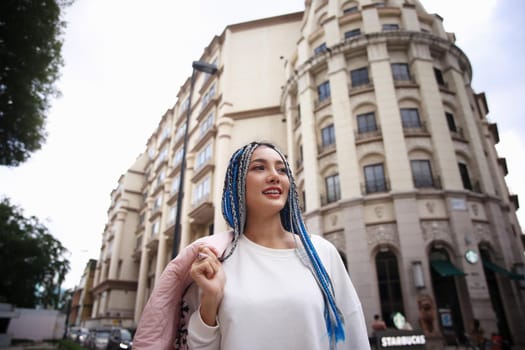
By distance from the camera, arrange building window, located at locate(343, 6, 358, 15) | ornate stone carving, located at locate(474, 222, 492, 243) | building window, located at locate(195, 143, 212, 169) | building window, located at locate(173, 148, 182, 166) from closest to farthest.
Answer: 1. ornate stone carving, located at locate(474, 222, 492, 243)
2. building window, located at locate(343, 6, 358, 15)
3. building window, located at locate(195, 143, 212, 169)
4. building window, located at locate(173, 148, 182, 166)

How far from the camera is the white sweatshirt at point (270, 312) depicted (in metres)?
1.46

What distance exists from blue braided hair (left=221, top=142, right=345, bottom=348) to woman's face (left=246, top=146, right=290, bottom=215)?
0.13 ft

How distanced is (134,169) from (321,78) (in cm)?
3498

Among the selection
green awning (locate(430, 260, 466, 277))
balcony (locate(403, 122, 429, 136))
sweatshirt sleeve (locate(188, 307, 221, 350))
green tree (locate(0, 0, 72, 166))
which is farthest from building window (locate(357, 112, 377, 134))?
sweatshirt sleeve (locate(188, 307, 221, 350))

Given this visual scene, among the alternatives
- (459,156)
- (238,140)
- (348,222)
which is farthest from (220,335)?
(238,140)

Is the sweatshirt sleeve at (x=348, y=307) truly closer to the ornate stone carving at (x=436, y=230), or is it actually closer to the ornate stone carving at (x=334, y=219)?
the ornate stone carving at (x=436, y=230)

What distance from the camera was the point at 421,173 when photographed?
51.3ft

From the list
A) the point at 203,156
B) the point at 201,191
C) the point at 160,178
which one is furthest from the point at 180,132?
the point at 201,191

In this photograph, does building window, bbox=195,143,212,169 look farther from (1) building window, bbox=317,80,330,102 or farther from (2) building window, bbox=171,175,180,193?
(1) building window, bbox=317,80,330,102

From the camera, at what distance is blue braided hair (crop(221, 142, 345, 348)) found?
5.51 feet

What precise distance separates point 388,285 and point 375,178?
5235 millimetres

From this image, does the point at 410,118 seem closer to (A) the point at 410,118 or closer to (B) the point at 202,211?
(A) the point at 410,118

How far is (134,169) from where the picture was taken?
45.7m

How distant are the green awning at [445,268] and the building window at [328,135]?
801 centimetres
